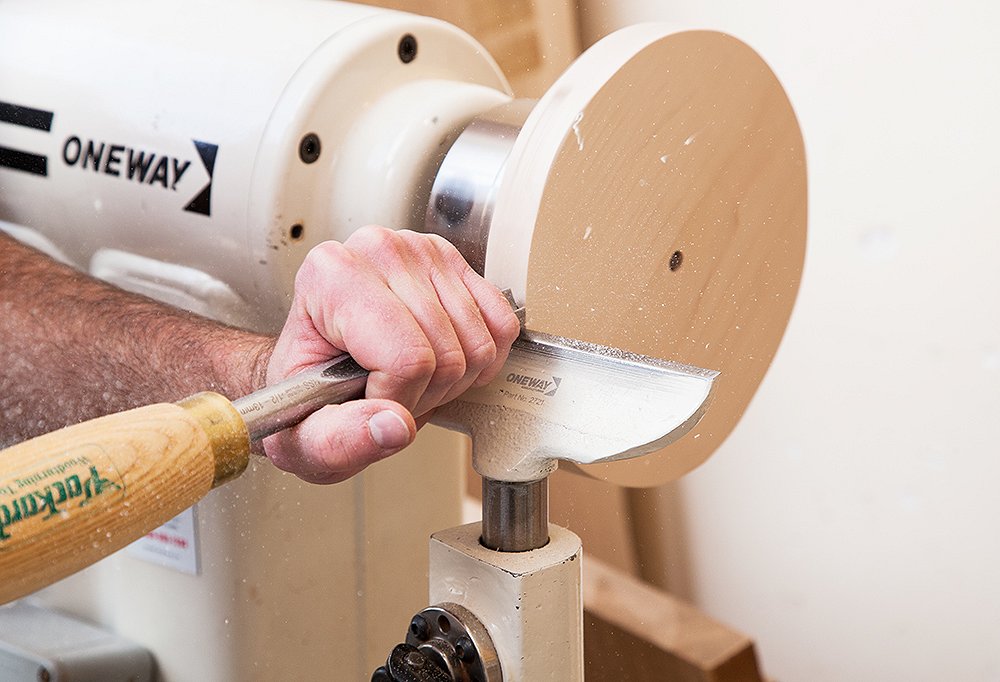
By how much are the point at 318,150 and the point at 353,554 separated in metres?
0.23

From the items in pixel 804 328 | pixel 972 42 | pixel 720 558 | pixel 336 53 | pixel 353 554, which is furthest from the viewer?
pixel 720 558

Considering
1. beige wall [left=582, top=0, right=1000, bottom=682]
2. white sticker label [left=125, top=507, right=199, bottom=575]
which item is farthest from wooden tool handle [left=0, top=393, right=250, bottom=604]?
beige wall [left=582, top=0, right=1000, bottom=682]

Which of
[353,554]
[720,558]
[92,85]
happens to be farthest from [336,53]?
[720,558]

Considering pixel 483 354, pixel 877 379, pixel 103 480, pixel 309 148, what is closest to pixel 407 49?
pixel 309 148

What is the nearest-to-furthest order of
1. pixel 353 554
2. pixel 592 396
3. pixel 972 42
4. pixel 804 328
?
pixel 592 396 → pixel 353 554 → pixel 972 42 → pixel 804 328

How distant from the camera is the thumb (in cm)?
43

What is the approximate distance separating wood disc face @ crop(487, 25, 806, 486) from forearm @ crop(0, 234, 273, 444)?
15 centimetres

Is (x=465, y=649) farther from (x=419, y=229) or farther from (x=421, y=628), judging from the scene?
(x=419, y=229)

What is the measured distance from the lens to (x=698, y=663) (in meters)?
1.04

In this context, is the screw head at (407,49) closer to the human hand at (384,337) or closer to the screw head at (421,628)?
the human hand at (384,337)

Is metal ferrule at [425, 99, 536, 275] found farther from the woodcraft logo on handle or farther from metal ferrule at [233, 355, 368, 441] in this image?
the woodcraft logo on handle

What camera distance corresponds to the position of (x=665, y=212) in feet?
1.85

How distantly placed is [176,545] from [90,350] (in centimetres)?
13

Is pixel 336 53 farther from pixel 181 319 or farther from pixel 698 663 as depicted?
pixel 698 663
